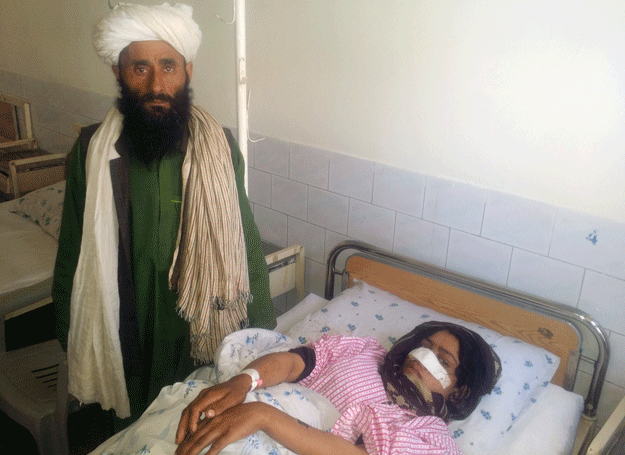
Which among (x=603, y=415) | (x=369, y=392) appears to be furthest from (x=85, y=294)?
(x=603, y=415)

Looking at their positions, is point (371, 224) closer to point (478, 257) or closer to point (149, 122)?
point (478, 257)

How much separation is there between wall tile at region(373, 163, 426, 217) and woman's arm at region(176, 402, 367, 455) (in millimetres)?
1066

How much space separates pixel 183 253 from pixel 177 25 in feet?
2.45

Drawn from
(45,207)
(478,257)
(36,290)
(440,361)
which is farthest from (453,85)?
(45,207)

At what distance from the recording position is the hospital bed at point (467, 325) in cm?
156

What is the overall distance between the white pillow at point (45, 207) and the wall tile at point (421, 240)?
207cm

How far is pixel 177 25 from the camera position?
1743 mm

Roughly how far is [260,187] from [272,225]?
212mm

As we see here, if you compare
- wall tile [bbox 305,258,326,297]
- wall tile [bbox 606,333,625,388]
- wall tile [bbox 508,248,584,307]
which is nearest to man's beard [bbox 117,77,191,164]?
wall tile [bbox 305,258,326,297]

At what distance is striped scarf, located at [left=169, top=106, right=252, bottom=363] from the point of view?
182 centimetres

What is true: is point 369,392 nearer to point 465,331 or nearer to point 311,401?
point 311,401

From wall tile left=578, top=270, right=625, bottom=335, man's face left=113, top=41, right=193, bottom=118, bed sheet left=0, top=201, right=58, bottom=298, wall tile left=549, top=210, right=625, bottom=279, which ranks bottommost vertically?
bed sheet left=0, top=201, right=58, bottom=298

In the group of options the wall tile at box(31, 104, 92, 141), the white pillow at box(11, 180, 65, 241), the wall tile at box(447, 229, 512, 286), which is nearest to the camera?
the wall tile at box(447, 229, 512, 286)

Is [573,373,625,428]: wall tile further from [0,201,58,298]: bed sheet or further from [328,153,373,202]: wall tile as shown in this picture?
[0,201,58,298]: bed sheet
